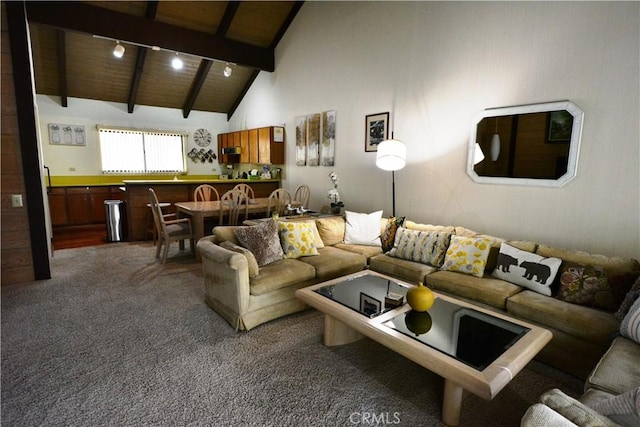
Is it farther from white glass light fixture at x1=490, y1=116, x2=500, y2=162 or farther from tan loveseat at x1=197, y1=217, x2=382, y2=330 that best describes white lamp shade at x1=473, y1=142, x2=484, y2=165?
tan loveseat at x1=197, y1=217, x2=382, y2=330

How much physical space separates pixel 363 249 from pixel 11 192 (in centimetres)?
381

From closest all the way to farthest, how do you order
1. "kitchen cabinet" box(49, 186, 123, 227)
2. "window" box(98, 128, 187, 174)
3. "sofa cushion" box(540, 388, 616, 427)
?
"sofa cushion" box(540, 388, 616, 427) < "kitchen cabinet" box(49, 186, 123, 227) < "window" box(98, 128, 187, 174)

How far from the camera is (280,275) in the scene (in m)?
2.75

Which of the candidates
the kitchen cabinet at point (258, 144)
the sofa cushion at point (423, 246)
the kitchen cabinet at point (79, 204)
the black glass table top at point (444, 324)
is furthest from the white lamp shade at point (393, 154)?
the kitchen cabinet at point (79, 204)

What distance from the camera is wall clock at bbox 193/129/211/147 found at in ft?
27.5

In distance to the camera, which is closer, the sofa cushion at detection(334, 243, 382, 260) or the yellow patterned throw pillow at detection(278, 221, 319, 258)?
the yellow patterned throw pillow at detection(278, 221, 319, 258)

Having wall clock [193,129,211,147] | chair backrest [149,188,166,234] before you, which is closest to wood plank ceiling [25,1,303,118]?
wall clock [193,129,211,147]

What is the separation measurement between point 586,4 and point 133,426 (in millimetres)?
4336

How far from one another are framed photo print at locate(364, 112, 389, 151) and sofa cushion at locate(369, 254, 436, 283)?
1.83 m

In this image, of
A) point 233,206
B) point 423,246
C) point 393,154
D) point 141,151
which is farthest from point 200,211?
point 141,151

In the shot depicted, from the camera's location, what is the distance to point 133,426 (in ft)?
5.48

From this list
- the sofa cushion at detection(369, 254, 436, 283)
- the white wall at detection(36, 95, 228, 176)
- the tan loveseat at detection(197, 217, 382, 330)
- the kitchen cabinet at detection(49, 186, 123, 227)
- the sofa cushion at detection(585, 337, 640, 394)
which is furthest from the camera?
the white wall at detection(36, 95, 228, 176)

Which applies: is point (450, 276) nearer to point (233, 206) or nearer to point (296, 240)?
point (296, 240)

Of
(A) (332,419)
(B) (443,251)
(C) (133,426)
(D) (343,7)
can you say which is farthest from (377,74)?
(C) (133,426)
